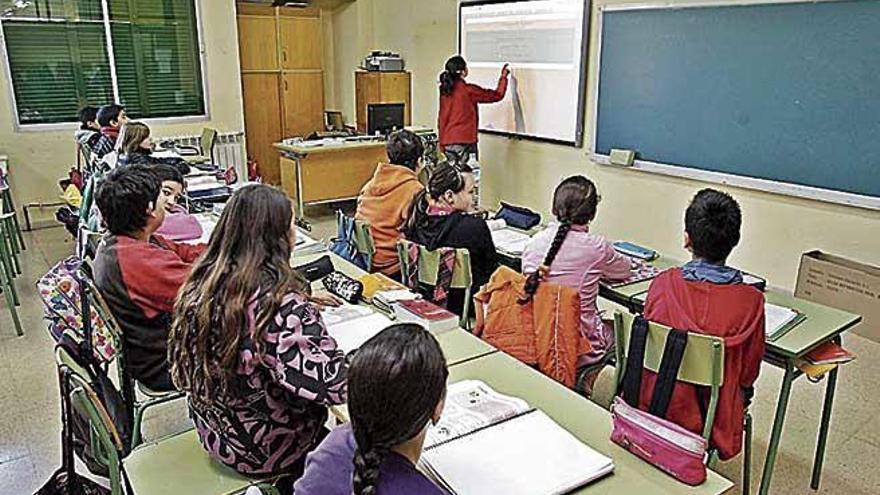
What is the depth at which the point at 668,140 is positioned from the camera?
14.6 ft

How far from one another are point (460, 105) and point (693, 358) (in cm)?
421

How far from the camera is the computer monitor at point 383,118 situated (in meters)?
6.33

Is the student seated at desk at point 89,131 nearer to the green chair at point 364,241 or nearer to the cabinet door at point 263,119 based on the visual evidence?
the cabinet door at point 263,119

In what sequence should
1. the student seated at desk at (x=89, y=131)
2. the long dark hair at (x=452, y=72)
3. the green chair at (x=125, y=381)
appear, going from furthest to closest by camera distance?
1. the long dark hair at (x=452, y=72)
2. the student seated at desk at (x=89, y=131)
3. the green chair at (x=125, y=381)

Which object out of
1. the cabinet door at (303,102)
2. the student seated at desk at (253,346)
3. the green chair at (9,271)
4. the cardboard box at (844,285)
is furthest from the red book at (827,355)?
the cabinet door at (303,102)

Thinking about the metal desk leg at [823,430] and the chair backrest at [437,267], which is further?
the chair backrest at [437,267]

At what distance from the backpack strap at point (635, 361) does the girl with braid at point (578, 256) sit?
1.35 ft

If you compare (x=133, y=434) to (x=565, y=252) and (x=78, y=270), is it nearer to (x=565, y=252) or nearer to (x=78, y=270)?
(x=78, y=270)

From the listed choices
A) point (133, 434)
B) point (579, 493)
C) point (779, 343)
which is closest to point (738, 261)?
point (779, 343)

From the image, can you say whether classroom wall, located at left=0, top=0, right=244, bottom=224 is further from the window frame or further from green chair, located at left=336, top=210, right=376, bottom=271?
green chair, located at left=336, top=210, right=376, bottom=271

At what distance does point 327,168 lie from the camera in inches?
239

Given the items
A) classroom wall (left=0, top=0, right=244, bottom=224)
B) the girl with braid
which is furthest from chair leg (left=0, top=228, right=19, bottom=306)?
the girl with braid

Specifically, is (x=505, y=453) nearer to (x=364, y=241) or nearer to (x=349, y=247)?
(x=364, y=241)

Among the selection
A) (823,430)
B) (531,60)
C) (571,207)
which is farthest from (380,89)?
(823,430)
